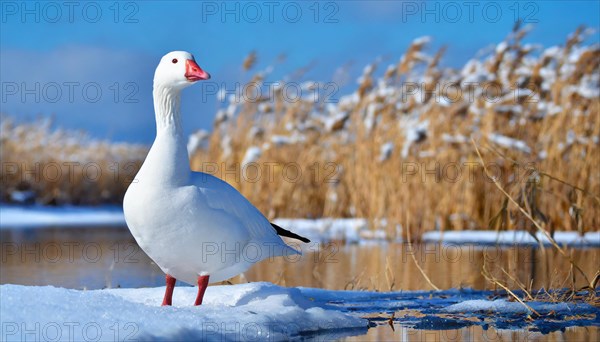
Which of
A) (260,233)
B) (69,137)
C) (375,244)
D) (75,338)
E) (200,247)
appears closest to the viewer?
(75,338)

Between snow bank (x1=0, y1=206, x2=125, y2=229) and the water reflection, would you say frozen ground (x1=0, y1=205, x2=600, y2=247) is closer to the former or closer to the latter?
snow bank (x1=0, y1=206, x2=125, y2=229)

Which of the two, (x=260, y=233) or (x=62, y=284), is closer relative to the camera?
(x=260, y=233)

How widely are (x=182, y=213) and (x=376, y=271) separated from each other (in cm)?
314

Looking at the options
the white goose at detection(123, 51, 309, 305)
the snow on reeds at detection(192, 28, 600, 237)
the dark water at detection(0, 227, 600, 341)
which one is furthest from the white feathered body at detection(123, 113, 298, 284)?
the snow on reeds at detection(192, 28, 600, 237)

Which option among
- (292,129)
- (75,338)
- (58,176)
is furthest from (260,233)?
(58,176)

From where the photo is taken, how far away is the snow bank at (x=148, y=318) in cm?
306

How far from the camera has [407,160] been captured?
33.7 ft

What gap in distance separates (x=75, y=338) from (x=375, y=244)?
Result: 6662 mm

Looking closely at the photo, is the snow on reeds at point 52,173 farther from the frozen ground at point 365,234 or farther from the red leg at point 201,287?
the red leg at point 201,287

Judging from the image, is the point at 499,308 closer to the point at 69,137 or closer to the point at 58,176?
the point at 58,176

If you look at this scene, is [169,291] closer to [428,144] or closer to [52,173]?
[428,144]

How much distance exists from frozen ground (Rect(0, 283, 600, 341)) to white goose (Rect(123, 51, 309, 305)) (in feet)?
0.71

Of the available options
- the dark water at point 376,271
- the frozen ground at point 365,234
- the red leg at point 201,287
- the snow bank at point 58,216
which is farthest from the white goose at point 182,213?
the snow bank at point 58,216

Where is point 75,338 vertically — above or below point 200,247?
below
